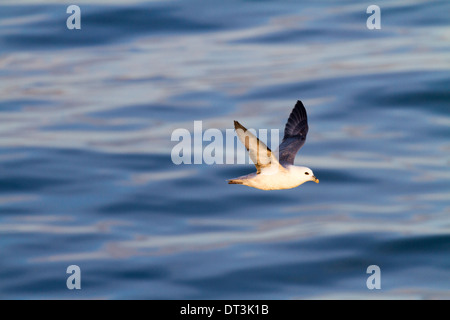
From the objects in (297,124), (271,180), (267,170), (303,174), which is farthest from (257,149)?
(297,124)

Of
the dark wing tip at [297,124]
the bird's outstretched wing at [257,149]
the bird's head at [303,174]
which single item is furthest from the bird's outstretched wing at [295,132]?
the bird's outstretched wing at [257,149]

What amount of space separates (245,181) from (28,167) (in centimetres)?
1652

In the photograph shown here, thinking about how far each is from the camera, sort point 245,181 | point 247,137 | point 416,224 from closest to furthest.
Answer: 1. point 247,137
2. point 245,181
3. point 416,224

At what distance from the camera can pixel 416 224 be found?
23.3 metres

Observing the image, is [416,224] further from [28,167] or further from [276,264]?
[28,167]

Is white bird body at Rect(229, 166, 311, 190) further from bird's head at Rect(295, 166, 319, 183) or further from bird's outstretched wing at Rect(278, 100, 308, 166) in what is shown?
bird's outstretched wing at Rect(278, 100, 308, 166)

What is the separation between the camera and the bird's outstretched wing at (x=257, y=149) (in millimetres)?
10266

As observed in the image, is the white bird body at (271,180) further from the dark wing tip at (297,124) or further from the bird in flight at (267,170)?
the dark wing tip at (297,124)

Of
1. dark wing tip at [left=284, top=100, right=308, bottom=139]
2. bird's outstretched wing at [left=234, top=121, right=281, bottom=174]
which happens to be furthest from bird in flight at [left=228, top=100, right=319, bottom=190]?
dark wing tip at [left=284, top=100, right=308, bottom=139]

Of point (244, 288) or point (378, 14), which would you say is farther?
point (378, 14)

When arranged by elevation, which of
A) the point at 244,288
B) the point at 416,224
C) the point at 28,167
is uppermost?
the point at 28,167

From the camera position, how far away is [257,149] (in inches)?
430

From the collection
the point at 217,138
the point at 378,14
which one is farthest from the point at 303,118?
the point at 378,14

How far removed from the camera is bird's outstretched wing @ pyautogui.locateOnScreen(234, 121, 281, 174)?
10.3 metres
